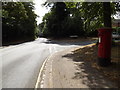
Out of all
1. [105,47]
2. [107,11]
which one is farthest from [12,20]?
[105,47]

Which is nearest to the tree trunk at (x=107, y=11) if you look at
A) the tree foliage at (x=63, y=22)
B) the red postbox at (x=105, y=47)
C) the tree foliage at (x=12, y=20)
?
the red postbox at (x=105, y=47)

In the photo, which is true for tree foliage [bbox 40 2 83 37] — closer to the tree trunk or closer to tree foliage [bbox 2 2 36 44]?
tree foliage [bbox 2 2 36 44]

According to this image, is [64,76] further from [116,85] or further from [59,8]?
[59,8]

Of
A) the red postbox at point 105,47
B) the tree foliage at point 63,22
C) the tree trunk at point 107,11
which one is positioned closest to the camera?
the red postbox at point 105,47

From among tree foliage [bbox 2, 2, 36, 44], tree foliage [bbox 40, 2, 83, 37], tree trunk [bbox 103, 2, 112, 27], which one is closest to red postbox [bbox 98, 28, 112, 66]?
tree trunk [bbox 103, 2, 112, 27]

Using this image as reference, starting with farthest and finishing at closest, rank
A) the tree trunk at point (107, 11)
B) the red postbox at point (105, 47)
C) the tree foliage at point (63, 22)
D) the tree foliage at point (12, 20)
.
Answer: the tree foliage at point (63, 22)
the tree foliage at point (12, 20)
the tree trunk at point (107, 11)
the red postbox at point (105, 47)

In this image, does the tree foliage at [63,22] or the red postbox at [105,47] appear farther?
the tree foliage at [63,22]

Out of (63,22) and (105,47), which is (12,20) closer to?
(63,22)

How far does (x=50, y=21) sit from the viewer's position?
151ft

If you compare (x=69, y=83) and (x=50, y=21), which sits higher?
(x=50, y=21)

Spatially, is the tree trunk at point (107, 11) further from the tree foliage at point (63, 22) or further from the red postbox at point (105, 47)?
the tree foliage at point (63, 22)

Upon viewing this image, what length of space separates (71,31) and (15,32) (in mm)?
13788

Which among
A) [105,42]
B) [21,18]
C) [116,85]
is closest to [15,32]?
[21,18]

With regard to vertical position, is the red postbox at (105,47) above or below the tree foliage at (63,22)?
below
